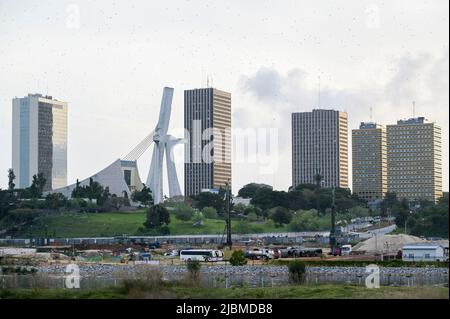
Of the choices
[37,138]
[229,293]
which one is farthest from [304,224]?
[37,138]

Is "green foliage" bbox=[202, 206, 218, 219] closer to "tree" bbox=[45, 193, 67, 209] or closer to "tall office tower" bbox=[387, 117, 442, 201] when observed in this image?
"tree" bbox=[45, 193, 67, 209]

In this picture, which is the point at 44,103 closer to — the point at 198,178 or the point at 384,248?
the point at 198,178

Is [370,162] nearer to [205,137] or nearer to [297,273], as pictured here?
[205,137]

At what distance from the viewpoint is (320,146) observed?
130 m

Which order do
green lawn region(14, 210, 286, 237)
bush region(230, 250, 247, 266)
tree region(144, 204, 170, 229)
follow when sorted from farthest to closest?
green lawn region(14, 210, 286, 237) < tree region(144, 204, 170, 229) < bush region(230, 250, 247, 266)

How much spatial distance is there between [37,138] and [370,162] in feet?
163

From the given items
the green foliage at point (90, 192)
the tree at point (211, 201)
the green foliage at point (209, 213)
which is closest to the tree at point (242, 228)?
the green foliage at point (209, 213)

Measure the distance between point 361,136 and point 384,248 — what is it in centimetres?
8098

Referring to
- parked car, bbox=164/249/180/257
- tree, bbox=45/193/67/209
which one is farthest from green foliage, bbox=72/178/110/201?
parked car, bbox=164/249/180/257

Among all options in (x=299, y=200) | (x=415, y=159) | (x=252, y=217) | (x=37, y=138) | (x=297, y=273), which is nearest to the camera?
(x=297, y=273)

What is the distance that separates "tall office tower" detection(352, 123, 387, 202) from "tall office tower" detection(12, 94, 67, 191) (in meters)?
42.3

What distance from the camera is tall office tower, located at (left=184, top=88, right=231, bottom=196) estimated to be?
113 meters

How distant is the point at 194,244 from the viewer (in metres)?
61.9
